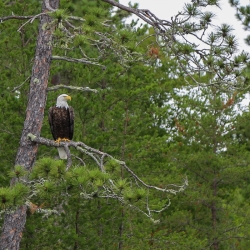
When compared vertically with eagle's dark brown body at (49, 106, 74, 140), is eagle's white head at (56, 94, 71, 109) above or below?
above

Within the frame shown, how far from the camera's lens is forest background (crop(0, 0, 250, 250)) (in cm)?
754

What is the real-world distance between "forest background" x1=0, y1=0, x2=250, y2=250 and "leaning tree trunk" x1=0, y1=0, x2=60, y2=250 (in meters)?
0.02

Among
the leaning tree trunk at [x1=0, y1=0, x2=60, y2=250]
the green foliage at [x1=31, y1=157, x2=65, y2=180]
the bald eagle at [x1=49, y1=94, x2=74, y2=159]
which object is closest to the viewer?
the green foliage at [x1=31, y1=157, x2=65, y2=180]

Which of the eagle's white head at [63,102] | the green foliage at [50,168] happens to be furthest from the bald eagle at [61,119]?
the green foliage at [50,168]

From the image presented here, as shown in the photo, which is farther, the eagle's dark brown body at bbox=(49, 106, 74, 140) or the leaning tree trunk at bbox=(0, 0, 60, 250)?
the eagle's dark brown body at bbox=(49, 106, 74, 140)

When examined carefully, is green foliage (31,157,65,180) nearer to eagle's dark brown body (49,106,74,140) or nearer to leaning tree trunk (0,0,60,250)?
leaning tree trunk (0,0,60,250)

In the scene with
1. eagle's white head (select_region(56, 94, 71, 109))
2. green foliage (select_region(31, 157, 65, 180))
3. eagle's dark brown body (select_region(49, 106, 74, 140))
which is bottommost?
green foliage (select_region(31, 157, 65, 180))

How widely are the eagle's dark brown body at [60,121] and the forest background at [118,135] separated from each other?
48 centimetres

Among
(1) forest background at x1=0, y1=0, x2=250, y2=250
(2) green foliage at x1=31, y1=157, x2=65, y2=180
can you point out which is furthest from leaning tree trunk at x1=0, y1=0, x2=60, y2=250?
(2) green foliage at x1=31, y1=157, x2=65, y2=180

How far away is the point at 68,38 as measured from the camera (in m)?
7.61

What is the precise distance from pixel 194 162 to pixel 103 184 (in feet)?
33.2

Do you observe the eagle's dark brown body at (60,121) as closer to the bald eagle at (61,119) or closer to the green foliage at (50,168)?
the bald eagle at (61,119)

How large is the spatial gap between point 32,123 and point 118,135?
18.1ft

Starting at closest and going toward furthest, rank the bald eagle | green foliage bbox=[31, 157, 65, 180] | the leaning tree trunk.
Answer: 1. green foliage bbox=[31, 157, 65, 180]
2. the leaning tree trunk
3. the bald eagle
